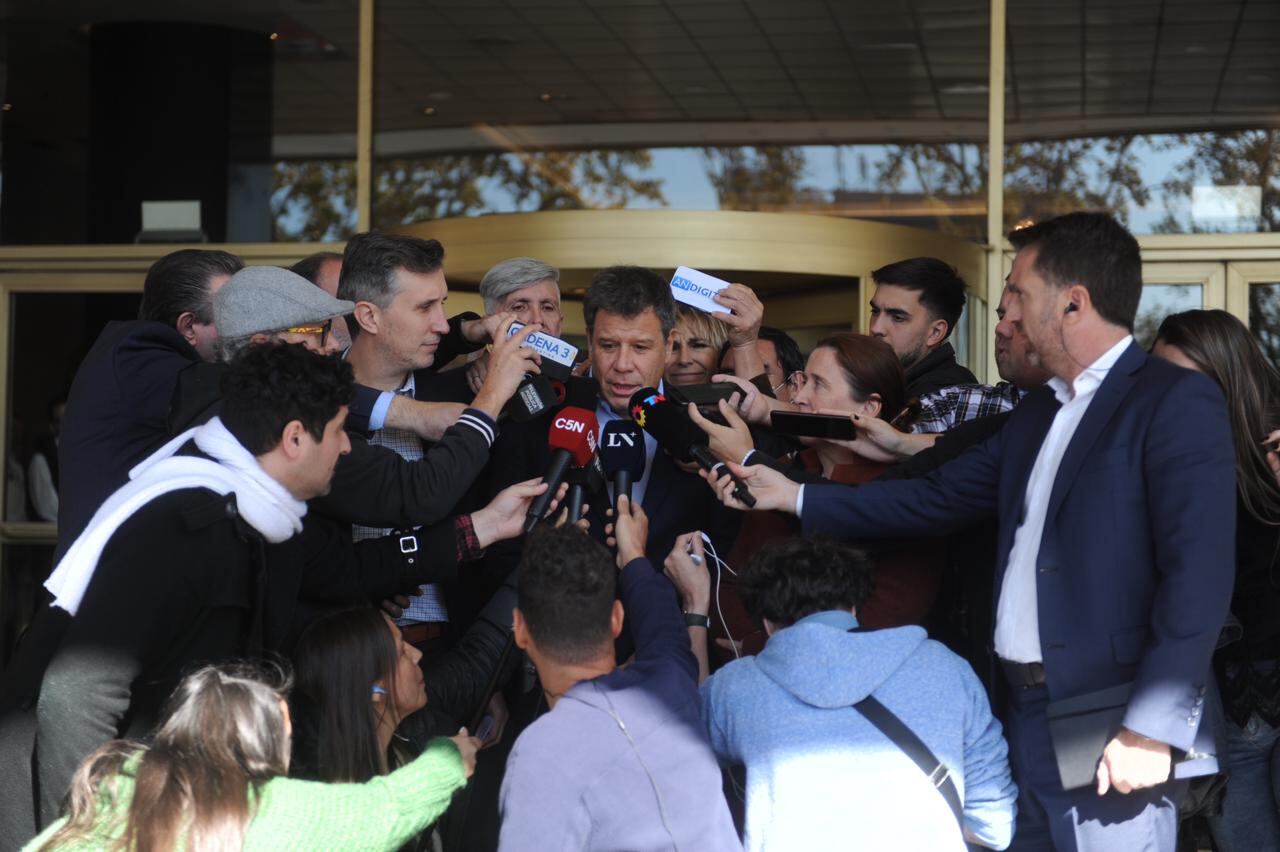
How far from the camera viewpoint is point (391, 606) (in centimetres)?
352

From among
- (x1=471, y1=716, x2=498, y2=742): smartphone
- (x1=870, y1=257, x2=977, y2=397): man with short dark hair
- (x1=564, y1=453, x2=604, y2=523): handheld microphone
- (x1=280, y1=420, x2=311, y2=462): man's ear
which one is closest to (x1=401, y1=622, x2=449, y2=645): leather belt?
(x1=471, y1=716, x2=498, y2=742): smartphone

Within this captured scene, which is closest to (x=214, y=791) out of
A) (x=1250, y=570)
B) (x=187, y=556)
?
(x=187, y=556)

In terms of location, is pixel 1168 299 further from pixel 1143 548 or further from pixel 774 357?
pixel 1143 548

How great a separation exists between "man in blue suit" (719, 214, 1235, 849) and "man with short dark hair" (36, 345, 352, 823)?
1.38 m

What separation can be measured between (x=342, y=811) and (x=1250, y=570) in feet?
6.66

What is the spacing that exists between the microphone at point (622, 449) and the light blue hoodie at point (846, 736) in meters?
0.88

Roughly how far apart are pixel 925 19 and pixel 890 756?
438 cm

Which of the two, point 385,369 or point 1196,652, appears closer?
point 1196,652

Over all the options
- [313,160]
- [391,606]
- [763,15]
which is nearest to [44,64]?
[313,160]

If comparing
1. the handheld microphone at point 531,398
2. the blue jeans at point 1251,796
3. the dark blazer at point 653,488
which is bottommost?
the blue jeans at point 1251,796

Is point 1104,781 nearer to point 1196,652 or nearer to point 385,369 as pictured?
point 1196,652

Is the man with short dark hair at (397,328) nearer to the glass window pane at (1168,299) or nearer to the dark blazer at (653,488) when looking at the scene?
the dark blazer at (653,488)

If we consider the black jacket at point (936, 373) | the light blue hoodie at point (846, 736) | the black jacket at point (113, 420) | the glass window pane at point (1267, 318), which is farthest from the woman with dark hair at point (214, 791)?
the glass window pane at point (1267, 318)

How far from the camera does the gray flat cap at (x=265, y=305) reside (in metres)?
3.24
